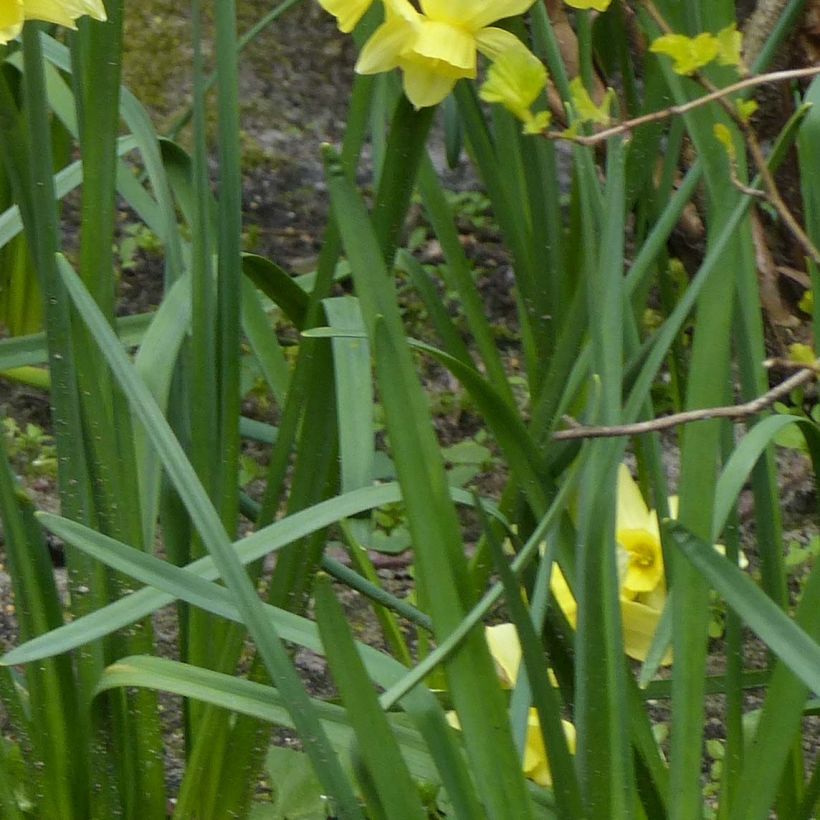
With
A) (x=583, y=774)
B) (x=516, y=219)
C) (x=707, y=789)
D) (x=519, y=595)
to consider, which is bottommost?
(x=707, y=789)

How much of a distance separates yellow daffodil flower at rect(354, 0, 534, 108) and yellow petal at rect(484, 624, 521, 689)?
57 cm

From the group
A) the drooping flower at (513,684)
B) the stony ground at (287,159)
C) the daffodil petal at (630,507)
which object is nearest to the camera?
the drooping flower at (513,684)

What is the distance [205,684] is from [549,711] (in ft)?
0.70

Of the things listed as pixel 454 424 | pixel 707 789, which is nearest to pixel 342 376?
pixel 707 789

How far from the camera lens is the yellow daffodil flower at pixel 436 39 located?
1.96 ft

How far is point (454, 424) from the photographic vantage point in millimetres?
1846

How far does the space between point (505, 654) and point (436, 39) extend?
61cm

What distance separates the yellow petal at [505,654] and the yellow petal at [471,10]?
583mm

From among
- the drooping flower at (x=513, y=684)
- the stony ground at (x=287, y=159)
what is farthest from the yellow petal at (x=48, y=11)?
the stony ground at (x=287, y=159)

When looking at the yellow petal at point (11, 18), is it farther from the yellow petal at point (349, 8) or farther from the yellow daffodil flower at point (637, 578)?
the yellow daffodil flower at point (637, 578)

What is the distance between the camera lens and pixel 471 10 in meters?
0.61

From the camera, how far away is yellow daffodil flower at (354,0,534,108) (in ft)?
1.96

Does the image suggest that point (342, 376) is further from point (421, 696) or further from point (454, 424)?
point (454, 424)

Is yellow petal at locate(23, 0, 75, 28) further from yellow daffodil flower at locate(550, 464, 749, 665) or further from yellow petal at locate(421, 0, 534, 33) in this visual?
yellow daffodil flower at locate(550, 464, 749, 665)
